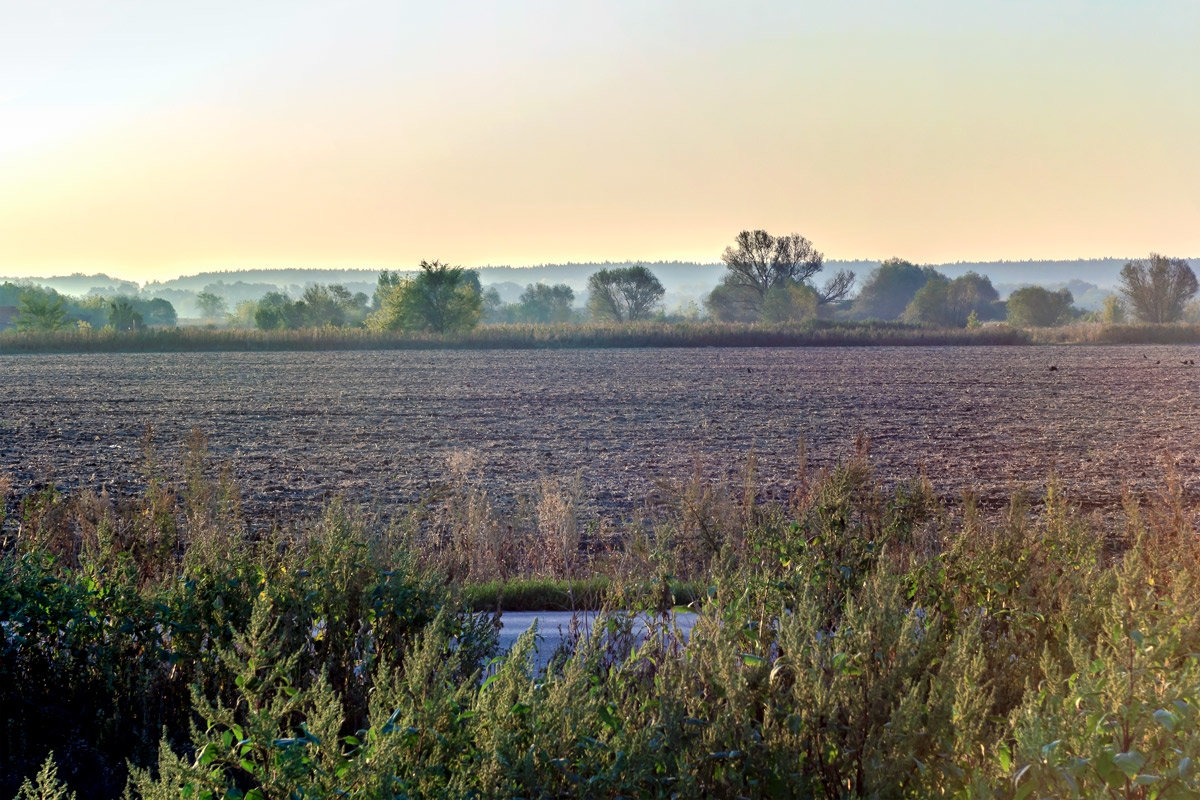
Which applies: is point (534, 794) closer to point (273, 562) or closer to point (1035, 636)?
point (1035, 636)

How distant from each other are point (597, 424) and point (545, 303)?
14893cm

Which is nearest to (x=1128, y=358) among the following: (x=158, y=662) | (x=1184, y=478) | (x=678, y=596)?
(x=1184, y=478)

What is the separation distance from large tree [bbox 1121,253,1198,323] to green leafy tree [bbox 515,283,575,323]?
8863 cm

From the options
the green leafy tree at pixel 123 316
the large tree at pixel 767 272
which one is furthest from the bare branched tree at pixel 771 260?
the green leafy tree at pixel 123 316

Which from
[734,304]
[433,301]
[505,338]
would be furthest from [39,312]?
[734,304]

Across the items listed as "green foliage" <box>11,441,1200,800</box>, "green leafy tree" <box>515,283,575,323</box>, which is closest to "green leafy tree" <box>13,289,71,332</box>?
"green leafy tree" <box>515,283,575,323</box>

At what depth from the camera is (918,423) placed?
75.1 ft

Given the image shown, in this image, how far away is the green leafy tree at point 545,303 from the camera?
170000mm

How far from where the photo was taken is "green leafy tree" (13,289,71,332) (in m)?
88.9

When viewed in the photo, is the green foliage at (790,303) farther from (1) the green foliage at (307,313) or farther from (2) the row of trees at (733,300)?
(1) the green foliage at (307,313)

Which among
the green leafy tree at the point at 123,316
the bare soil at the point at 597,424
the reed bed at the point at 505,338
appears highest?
the green leafy tree at the point at 123,316

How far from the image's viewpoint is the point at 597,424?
75.4 feet

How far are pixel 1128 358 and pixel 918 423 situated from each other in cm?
3215

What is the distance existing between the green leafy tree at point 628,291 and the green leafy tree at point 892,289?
151 ft
